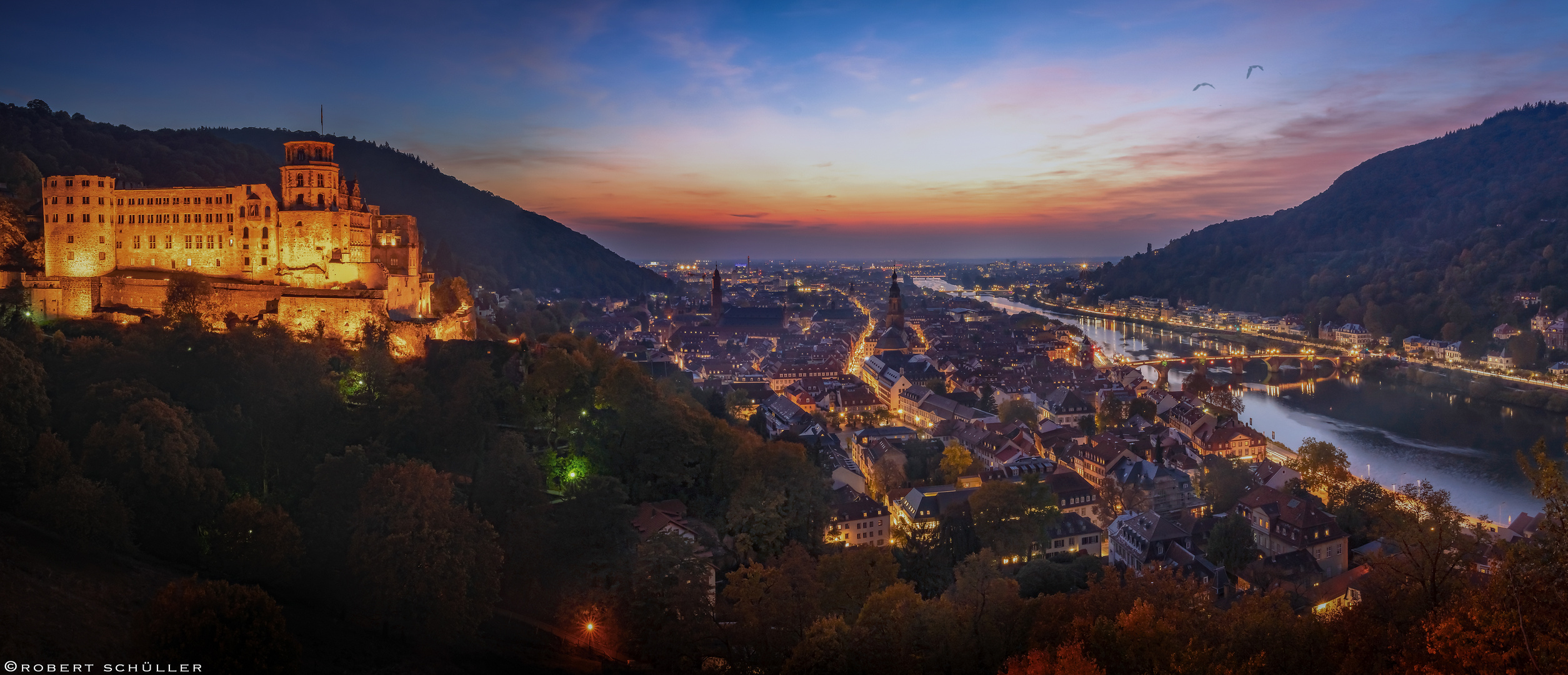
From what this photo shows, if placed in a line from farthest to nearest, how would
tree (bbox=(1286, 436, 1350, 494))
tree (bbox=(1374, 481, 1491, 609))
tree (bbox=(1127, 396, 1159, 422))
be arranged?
1. tree (bbox=(1127, 396, 1159, 422))
2. tree (bbox=(1286, 436, 1350, 494))
3. tree (bbox=(1374, 481, 1491, 609))

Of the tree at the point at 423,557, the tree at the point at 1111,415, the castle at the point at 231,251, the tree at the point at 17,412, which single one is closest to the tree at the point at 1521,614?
the tree at the point at 423,557

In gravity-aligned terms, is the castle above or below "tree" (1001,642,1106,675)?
above

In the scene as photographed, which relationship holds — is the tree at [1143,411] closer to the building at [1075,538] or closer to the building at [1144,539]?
the building at [1075,538]

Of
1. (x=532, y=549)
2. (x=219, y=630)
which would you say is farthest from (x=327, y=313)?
(x=219, y=630)

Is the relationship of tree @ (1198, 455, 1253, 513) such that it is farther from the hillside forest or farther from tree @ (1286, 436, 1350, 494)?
the hillside forest

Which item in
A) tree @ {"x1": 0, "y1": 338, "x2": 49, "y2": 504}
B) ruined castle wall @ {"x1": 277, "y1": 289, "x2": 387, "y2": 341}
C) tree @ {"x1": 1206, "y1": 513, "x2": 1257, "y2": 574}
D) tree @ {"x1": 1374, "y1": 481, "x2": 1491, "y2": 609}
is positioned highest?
ruined castle wall @ {"x1": 277, "y1": 289, "x2": 387, "y2": 341}

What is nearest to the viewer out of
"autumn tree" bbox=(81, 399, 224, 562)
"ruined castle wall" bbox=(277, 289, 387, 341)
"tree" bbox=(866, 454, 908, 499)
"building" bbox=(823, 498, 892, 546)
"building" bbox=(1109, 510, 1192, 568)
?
"autumn tree" bbox=(81, 399, 224, 562)

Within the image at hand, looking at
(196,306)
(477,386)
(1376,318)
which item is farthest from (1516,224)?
(196,306)

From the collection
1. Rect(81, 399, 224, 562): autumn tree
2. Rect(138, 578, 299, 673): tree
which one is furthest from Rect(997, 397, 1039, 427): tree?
Rect(138, 578, 299, 673): tree
